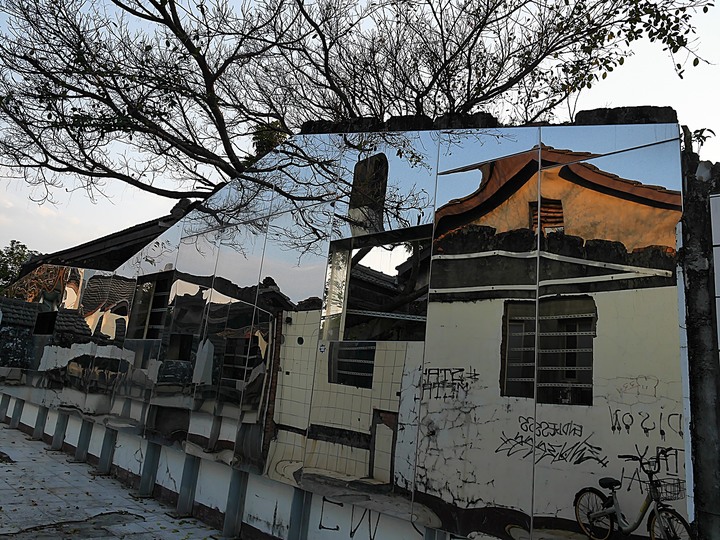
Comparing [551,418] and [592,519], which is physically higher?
[551,418]

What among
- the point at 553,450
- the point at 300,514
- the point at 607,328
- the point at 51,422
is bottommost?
the point at 51,422

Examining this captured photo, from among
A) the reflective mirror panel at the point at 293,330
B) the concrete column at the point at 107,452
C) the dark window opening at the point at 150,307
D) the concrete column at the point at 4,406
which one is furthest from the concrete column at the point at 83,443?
the reflective mirror panel at the point at 293,330

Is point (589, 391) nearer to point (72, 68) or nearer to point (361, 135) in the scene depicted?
point (361, 135)

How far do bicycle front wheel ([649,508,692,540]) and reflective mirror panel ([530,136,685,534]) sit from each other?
0.06m

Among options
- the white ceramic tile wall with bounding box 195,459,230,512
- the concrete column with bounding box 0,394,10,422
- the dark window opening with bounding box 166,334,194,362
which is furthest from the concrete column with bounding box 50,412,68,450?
the white ceramic tile wall with bounding box 195,459,230,512

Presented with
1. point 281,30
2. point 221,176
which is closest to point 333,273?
point 281,30

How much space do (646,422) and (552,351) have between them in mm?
679

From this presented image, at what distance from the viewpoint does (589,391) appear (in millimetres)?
3557

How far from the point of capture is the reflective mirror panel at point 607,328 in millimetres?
3348

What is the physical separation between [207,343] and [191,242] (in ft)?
5.56

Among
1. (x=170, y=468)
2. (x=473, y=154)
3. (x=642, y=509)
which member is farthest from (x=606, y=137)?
(x=170, y=468)

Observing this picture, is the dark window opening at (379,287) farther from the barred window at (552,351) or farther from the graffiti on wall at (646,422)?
the graffiti on wall at (646,422)

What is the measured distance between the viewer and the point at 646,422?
3.33 metres

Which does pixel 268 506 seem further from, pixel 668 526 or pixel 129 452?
pixel 129 452
